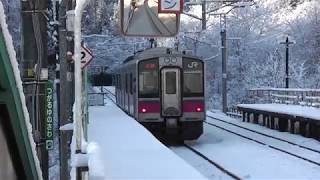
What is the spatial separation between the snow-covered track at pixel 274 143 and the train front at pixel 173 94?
2537 millimetres

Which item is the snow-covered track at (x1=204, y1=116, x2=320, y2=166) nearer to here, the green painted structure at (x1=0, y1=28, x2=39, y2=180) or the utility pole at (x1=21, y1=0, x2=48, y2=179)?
the utility pole at (x1=21, y1=0, x2=48, y2=179)

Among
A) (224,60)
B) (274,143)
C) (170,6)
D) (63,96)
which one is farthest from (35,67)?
(224,60)

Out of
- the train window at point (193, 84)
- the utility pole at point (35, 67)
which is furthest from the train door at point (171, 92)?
the utility pole at point (35, 67)

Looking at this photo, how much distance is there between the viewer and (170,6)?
412 inches

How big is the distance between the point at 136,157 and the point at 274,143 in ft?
33.1

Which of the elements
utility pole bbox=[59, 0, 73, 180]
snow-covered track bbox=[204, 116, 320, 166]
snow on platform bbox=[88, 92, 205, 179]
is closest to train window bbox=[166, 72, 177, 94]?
snow on platform bbox=[88, 92, 205, 179]

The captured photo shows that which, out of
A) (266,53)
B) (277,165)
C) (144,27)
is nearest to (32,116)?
(144,27)

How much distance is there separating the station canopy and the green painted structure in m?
6.97

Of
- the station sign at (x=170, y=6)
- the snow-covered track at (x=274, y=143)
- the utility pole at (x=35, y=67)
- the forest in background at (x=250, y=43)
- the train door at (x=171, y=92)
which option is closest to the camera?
the utility pole at (x=35, y=67)

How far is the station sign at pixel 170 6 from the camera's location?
1029 cm

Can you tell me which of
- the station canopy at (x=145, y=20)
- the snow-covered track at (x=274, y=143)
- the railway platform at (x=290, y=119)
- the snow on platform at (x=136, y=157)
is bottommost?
the snow-covered track at (x=274, y=143)

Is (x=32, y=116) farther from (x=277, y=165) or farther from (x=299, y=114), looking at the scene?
(x=299, y=114)

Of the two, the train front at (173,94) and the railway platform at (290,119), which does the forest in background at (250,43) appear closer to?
the railway platform at (290,119)

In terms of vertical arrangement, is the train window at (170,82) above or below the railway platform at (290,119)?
above
